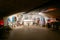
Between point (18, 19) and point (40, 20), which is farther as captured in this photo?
point (40, 20)

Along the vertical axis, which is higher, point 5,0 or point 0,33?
point 5,0

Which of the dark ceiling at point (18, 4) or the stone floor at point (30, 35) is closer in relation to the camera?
the dark ceiling at point (18, 4)

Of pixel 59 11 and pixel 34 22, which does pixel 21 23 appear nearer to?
pixel 34 22

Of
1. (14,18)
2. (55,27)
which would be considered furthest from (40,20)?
(55,27)

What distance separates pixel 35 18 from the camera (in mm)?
33781

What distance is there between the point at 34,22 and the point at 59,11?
13366 millimetres

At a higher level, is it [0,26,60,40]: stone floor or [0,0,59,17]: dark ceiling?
[0,0,59,17]: dark ceiling

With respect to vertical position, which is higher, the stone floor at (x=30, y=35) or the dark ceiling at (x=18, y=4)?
the dark ceiling at (x=18, y=4)

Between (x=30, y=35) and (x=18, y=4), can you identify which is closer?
Answer: (x=18, y=4)

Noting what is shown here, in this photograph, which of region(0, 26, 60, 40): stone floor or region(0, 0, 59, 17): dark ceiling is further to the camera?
region(0, 26, 60, 40): stone floor

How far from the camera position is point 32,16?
33.6m

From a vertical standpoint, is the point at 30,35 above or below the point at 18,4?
below

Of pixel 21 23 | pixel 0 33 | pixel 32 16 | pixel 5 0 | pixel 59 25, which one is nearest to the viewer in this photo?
pixel 5 0

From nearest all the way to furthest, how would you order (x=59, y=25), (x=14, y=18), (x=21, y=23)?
(x=59, y=25) → (x=14, y=18) → (x=21, y=23)
